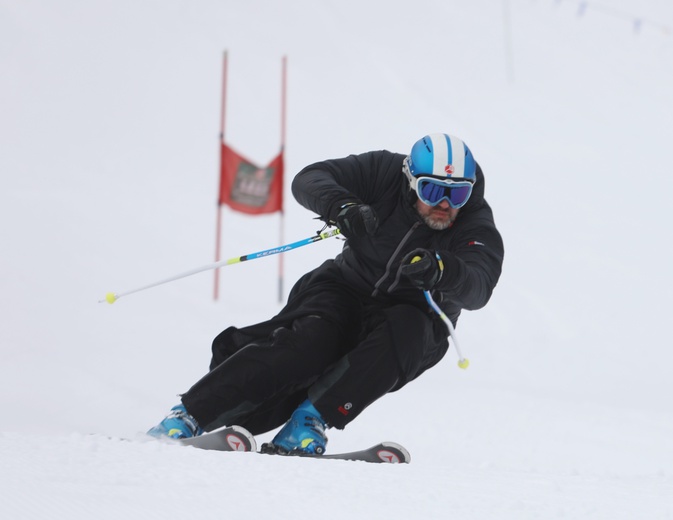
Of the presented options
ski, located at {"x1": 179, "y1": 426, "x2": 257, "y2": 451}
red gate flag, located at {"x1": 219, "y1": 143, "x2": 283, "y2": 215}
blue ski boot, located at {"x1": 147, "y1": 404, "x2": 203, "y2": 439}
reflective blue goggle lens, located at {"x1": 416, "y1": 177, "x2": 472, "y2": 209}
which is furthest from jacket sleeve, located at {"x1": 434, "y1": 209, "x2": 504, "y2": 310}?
red gate flag, located at {"x1": 219, "y1": 143, "x2": 283, "y2": 215}

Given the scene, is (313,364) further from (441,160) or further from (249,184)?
(249,184)

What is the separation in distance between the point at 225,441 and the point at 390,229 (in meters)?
1.14

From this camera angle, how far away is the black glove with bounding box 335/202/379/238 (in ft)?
11.8

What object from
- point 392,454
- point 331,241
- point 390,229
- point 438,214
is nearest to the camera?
point 392,454

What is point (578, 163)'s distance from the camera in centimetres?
1574

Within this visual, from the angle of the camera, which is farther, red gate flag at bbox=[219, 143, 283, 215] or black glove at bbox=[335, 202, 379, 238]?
red gate flag at bbox=[219, 143, 283, 215]

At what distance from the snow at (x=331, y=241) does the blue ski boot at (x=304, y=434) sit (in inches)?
22.5

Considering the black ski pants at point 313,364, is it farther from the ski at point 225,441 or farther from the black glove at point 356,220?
the black glove at point 356,220

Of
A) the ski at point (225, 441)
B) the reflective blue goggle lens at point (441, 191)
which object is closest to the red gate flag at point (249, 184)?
the reflective blue goggle lens at point (441, 191)

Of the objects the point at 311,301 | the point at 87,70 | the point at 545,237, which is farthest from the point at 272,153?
the point at 311,301

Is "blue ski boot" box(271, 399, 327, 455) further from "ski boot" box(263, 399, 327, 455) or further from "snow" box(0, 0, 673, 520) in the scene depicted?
"snow" box(0, 0, 673, 520)

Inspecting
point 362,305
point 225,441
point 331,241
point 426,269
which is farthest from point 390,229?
point 331,241

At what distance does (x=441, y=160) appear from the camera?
12.3ft

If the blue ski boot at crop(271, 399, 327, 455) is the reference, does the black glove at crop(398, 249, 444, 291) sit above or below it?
above
